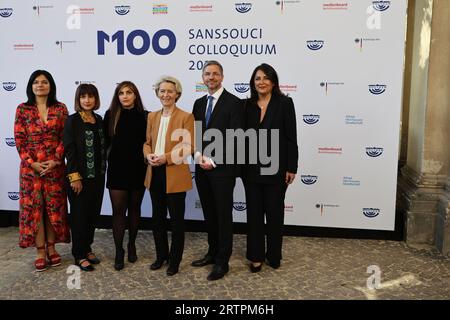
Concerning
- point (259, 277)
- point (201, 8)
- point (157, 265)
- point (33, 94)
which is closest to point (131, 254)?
point (157, 265)

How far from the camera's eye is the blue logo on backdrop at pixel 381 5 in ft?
14.2

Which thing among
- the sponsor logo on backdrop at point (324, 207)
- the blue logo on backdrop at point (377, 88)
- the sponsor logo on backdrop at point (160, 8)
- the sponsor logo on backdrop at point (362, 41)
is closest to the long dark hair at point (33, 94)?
the sponsor logo on backdrop at point (160, 8)

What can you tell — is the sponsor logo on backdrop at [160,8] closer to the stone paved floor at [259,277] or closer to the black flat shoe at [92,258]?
the stone paved floor at [259,277]

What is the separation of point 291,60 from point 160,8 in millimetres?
1465

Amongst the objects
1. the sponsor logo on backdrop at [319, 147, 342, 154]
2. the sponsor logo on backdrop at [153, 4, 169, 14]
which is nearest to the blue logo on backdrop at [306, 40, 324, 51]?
the sponsor logo on backdrop at [319, 147, 342, 154]

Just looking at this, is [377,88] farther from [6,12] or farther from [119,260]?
[6,12]

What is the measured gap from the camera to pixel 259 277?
372 cm

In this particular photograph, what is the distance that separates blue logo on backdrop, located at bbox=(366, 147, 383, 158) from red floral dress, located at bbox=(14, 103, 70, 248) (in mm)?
2913

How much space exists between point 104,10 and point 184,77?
1114 mm

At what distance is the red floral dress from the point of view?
3725 millimetres

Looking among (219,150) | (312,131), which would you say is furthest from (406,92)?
(219,150)

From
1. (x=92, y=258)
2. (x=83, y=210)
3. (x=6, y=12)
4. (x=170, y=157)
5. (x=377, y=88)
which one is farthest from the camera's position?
(x=6, y=12)

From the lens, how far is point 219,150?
3561mm

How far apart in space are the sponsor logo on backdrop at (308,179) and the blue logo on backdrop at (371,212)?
1.94 ft
